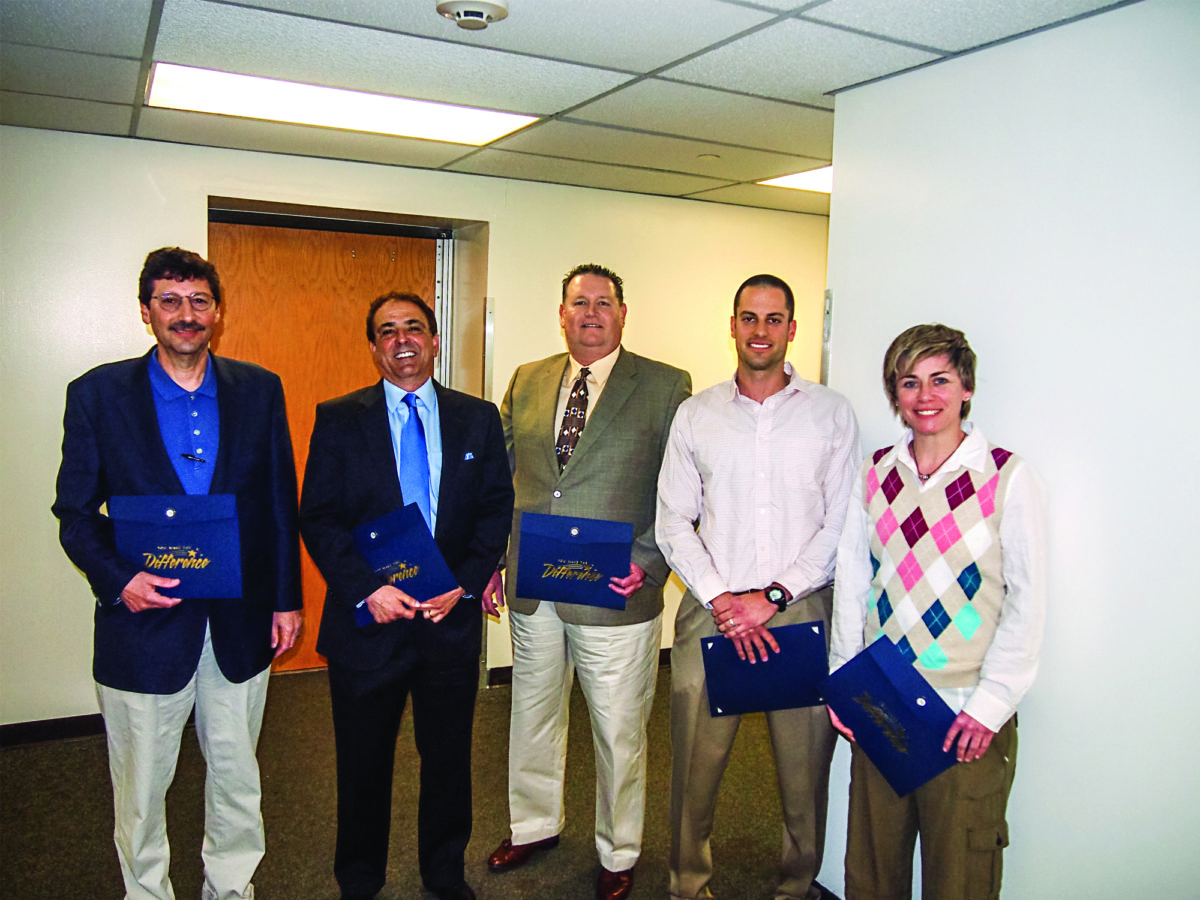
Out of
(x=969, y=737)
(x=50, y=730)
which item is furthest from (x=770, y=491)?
(x=50, y=730)

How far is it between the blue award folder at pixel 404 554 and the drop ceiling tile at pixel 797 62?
1.46 metres

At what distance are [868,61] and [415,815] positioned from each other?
9.25 ft

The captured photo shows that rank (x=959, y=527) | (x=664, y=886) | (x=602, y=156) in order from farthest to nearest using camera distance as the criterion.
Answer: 1. (x=602, y=156)
2. (x=664, y=886)
3. (x=959, y=527)

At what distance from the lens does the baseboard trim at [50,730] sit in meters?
3.69

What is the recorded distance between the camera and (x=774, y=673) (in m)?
Result: 2.39

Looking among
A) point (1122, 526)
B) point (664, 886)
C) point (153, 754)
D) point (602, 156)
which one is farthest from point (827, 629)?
point (602, 156)

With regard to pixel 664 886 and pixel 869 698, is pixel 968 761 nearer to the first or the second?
pixel 869 698

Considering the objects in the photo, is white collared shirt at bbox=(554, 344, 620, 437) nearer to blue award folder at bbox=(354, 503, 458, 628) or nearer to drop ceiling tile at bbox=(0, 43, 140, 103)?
blue award folder at bbox=(354, 503, 458, 628)

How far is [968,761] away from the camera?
6.61 ft

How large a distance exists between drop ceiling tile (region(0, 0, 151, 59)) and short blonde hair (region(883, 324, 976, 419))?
1.97m

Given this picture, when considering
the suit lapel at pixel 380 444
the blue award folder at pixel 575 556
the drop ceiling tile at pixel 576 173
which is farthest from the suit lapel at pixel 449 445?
the drop ceiling tile at pixel 576 173

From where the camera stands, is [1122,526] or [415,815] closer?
[1122,526]

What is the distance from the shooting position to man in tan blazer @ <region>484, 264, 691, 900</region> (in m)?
2.74

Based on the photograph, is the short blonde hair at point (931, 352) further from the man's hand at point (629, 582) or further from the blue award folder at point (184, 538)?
the blue award folder at point (184, 538)
